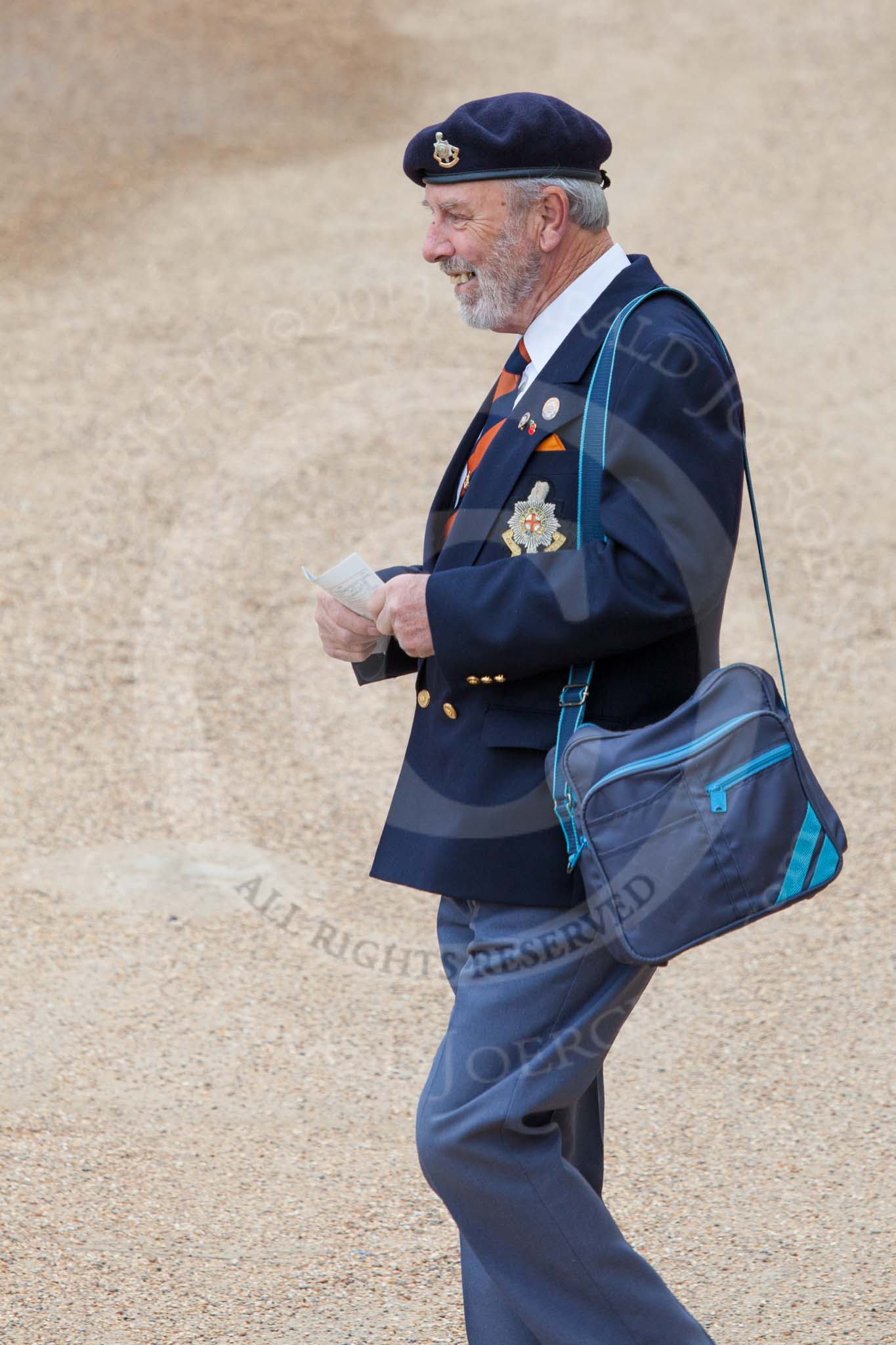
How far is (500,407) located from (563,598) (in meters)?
0.49

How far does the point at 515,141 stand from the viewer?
2346 mm

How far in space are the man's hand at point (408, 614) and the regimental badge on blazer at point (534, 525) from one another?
16 cm

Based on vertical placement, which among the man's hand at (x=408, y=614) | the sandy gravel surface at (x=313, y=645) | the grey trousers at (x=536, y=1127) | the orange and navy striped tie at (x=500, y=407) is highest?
the orange and navy striped tie at (x=500, y=407)

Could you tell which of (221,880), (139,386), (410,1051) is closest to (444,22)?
(139,386)

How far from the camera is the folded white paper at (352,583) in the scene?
239cm

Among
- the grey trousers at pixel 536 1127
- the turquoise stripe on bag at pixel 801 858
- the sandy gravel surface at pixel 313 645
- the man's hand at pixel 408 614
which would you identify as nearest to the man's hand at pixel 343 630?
the man's hand at pixel 408 614

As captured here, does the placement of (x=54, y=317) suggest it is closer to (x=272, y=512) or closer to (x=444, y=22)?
(x=272, y=512)

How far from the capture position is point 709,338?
2293 mm

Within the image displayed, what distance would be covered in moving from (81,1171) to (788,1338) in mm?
1682

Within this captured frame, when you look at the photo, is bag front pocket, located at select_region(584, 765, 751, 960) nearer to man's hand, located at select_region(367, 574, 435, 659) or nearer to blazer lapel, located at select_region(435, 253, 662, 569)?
man's hand, located at select_region(367, 574, 435, 659)

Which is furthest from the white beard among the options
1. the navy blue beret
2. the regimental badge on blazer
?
the regimental badge on blazer

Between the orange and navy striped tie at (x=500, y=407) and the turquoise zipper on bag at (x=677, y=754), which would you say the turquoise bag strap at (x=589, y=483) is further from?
the orange and navy striped tie at (x=500, y=407)

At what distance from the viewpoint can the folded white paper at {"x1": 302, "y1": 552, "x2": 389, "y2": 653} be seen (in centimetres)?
239

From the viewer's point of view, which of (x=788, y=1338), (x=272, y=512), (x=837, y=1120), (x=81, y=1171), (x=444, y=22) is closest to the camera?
(x=788, y=1338)
